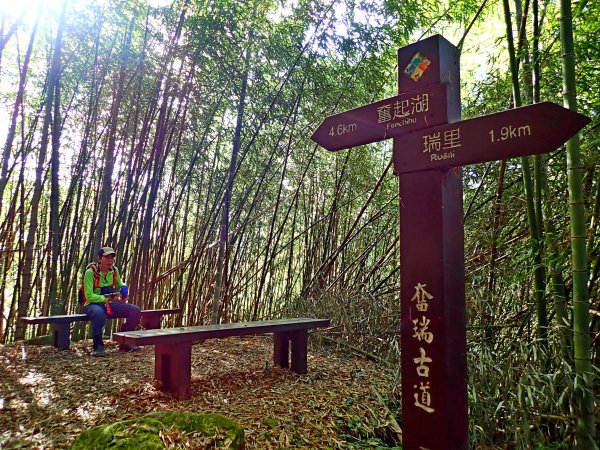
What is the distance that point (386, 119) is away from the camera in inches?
72.7

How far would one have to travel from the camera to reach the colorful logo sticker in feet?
5.87

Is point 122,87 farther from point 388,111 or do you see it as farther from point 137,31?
point 388,111

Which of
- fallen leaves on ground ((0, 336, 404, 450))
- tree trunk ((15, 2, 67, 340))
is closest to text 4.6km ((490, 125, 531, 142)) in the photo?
fallen leaves on ground ((0, 336, 404, 450))

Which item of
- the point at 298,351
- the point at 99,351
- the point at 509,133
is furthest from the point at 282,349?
the point at 509,133

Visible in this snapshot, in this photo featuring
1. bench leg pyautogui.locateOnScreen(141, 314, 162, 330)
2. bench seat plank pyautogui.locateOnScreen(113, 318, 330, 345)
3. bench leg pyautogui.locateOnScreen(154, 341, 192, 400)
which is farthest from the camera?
bench leg pyautogui.locateOnScreen(141, 314, 162, 330)

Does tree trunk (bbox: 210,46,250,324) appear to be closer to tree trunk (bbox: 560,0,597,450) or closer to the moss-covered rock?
the moss-covered rock

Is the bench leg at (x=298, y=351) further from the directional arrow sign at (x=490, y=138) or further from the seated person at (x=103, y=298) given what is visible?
the directional arrow sign at (x=490, y=138)

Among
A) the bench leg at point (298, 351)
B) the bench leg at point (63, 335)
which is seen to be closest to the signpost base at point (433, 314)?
the bench leg at point (298, 351)

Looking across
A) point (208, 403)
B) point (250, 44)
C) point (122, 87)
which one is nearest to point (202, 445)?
point (208, 403)

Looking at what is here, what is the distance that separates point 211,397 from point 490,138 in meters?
2.12

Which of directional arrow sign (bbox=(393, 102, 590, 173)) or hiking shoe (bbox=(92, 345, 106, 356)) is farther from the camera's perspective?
hiking shoe (bbox=(92, 345, 106, 356))

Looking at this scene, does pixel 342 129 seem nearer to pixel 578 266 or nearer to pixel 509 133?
pixel 509 133

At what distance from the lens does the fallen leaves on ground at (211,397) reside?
2020 mm

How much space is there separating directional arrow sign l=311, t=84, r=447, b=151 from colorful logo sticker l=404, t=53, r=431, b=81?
0.29 ft
